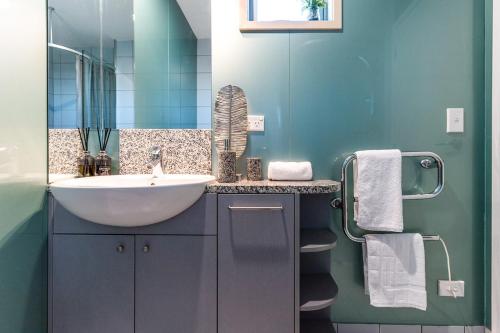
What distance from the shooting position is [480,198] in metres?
1.29

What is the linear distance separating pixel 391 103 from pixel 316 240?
0.74m

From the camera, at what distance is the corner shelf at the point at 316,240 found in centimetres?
106

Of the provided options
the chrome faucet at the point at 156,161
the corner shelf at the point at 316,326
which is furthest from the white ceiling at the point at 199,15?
the corner shelf at the point at 316,326

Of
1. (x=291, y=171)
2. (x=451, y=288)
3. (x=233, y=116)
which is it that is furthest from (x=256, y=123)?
(x=451, y=288)

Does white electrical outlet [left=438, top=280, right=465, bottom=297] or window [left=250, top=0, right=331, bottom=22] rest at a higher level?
window [left=250, top=0, right=331, bottom=22]

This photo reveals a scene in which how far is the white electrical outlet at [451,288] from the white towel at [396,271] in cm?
22

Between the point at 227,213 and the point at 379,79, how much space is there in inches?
37.4

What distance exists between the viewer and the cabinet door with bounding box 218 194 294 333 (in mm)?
1020

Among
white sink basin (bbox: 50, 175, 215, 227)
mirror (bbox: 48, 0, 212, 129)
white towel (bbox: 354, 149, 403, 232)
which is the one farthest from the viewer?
mirror (bbox: 48, 0, 212, 129)

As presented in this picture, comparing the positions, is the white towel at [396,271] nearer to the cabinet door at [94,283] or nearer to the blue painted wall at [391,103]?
the blue painted wall at [391,103]

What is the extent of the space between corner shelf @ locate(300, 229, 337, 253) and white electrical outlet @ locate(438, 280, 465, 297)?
1.95 ft

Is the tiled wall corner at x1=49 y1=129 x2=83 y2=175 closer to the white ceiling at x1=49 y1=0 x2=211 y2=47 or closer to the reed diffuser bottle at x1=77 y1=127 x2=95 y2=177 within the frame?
the reed diffuser bottle at x1=77 y1=127 x2=95 y2=177

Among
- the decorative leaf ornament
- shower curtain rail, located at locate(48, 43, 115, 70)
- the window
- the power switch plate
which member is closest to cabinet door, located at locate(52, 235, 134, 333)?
the decorative leaf ornament

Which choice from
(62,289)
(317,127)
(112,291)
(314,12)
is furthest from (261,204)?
(314,12)
